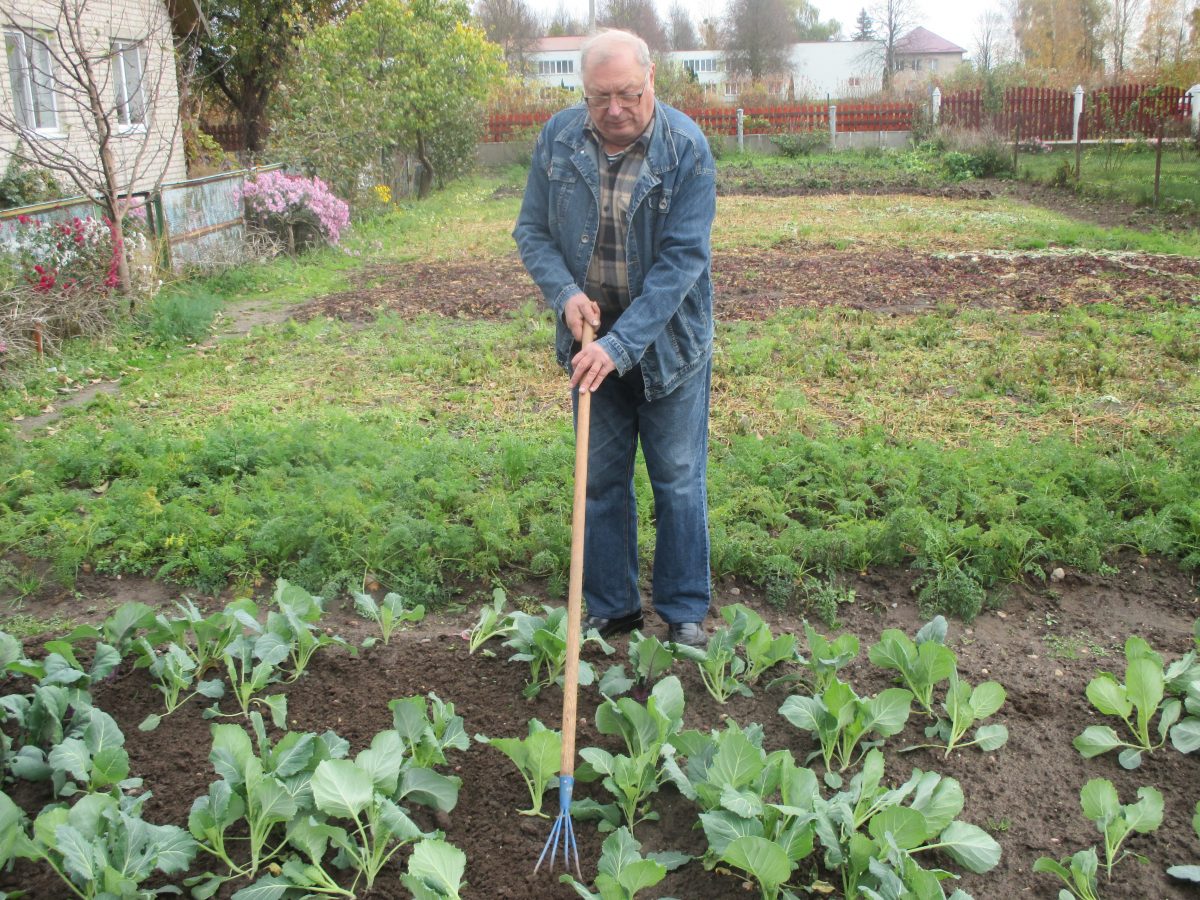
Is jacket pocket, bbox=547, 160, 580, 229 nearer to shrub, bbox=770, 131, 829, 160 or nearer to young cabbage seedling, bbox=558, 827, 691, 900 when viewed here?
young cabbage seedling, bbox=558, 827, 691, 900

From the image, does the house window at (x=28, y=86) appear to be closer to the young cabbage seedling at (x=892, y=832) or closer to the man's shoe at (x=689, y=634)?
the man's shoe at (x=689, y=634)

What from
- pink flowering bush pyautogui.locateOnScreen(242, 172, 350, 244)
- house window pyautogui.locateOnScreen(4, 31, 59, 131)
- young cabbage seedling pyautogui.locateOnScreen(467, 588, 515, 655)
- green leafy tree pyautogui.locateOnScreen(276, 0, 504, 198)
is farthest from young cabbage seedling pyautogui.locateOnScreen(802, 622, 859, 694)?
green leafy tree pyautogui.locateOnScreen(276, 0, 504, 198)

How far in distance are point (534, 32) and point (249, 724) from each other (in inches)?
2488

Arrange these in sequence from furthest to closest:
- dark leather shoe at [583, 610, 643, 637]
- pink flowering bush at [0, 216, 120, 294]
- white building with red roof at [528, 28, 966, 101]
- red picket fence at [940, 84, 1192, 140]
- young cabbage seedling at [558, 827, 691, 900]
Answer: white building with red roof at [528, 28, 966, 101], red picket fence at [940, 84, 1192, 140], pink flowering bush at [0, 216, 120, 294], dark leather shoe at [583, 610, 643, 637], young cabbage seedling at [558, 827, 691, 900]

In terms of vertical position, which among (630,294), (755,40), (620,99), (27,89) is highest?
(755,40)

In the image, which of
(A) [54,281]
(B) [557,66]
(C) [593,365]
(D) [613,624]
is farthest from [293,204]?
(B) [557,66]

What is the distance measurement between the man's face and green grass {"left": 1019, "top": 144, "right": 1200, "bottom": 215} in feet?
47.2

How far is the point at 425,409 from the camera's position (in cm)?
690

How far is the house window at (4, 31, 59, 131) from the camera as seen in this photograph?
14.3 m

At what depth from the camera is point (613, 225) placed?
344 centimetres

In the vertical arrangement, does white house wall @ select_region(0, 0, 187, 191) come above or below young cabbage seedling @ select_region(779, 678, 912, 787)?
above

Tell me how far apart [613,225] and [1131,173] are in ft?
65.1

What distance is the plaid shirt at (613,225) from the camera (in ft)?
11.0

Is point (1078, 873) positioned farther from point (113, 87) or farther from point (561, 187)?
point (113, 87)
